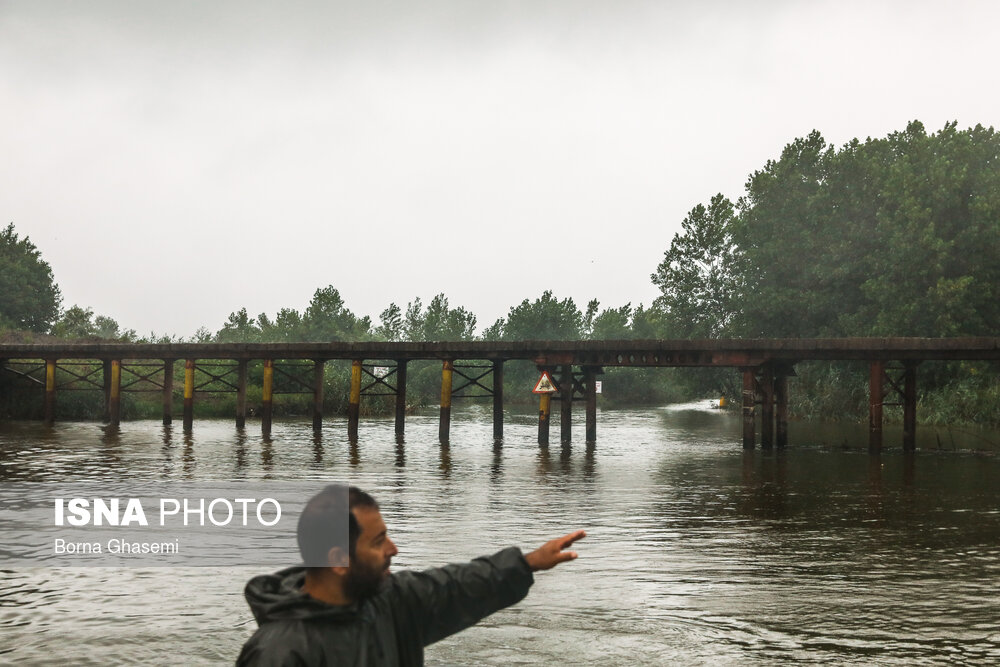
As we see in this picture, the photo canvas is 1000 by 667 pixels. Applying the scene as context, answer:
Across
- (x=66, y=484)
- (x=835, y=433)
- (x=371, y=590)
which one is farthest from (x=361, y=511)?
(x=835, y=433)

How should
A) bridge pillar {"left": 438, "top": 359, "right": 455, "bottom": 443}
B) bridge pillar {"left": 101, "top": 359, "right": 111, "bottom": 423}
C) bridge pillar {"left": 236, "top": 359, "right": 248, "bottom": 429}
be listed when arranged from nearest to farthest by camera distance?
1. bridge pillar {"left": 438, "top": 359, "right": 455, "bottom": 443}
2. bridge pillar {"left": 236, "top": 359, "right": 248, "bottom": 429}
3. bridge pillar {"left": 101, "top": 359, "right": 111, "bottom": 423}

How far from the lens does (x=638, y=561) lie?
1198 cm

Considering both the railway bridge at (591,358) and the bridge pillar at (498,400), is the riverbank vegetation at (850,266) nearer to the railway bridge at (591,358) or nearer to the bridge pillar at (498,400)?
the railway bridge at (591,358)

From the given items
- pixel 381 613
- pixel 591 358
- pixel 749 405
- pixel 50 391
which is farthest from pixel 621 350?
pixel 381 613

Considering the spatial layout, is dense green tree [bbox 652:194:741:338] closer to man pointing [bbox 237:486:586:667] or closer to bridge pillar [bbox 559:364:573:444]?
bridge pillar [bbox 559:364:573:444]

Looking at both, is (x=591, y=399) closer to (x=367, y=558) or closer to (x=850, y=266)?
(x=850, y=266)

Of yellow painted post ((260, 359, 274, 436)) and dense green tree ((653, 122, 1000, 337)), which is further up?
dense green tree ((653, 122, 1000, 337))

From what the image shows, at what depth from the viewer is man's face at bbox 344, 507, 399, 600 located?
140 inches

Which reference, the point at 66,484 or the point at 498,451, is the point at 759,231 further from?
the point at 66,484

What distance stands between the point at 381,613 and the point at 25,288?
96.1 meters

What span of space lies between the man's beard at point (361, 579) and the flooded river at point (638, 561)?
4.71m

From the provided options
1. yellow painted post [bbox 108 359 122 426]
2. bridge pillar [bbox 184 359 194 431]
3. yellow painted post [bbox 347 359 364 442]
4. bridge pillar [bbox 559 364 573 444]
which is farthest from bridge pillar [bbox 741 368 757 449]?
yellow painted post [bbox 108 359 122 426]

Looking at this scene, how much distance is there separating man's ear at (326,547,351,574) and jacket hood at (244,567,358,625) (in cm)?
14

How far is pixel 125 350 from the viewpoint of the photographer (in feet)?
123
